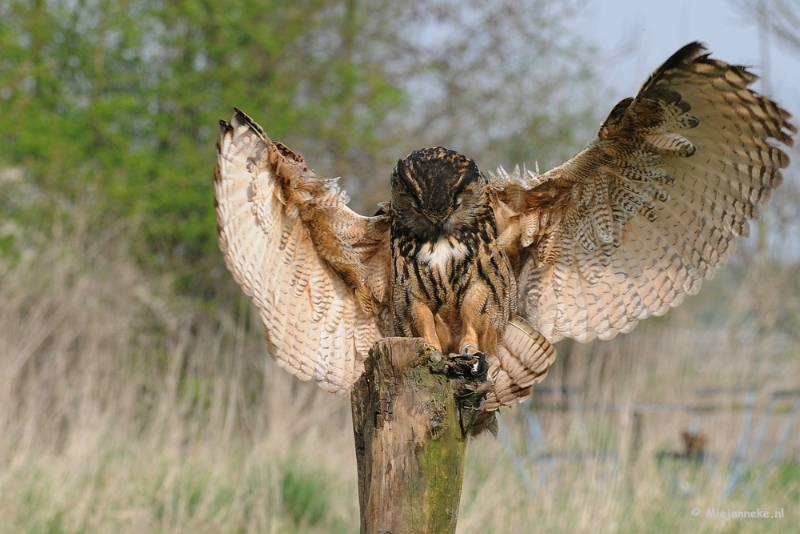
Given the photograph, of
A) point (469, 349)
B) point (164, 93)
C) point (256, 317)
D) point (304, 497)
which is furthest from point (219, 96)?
point (469, 349)

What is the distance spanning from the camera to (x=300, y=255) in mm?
3598

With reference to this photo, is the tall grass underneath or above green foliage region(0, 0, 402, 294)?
underneath

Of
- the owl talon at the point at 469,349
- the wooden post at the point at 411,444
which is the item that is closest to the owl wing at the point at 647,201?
the owl talon at the point at 469,349

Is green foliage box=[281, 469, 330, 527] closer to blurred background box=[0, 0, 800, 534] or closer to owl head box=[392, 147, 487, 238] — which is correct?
blurred background box=[0, 0, 800, 534]

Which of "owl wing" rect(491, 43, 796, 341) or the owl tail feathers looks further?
the owl tail feathers

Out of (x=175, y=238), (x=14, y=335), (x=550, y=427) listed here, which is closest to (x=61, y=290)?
(x=14, y=335)

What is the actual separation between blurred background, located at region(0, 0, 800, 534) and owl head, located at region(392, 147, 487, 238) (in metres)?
2.64

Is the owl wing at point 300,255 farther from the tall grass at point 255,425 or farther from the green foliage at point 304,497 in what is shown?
the green foliage at point 304,497

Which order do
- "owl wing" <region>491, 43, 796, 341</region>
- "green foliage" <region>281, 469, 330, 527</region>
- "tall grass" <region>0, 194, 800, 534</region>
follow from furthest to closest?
"green foliage" <region>281, 469, 330, 527</region>
"tall grass" <region>0, 194, 800, 534</region>
"owl wing" <region>491, 43, 796, 341</region>

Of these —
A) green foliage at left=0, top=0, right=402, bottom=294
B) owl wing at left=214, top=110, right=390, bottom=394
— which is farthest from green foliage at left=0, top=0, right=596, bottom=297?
owl wing at left=214, top=110, right=390, bottom=394

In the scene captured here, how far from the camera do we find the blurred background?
19.5ft

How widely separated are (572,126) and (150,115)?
5.75 meters

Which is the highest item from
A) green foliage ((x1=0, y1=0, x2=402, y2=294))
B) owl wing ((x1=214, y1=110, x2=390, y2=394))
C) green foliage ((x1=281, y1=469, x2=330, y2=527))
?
green foliage ((x1=0, y1=0, x2=402, y2=294))

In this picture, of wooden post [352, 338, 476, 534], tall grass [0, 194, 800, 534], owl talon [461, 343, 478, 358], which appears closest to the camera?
wooden post [352, 338, 476, 534]
